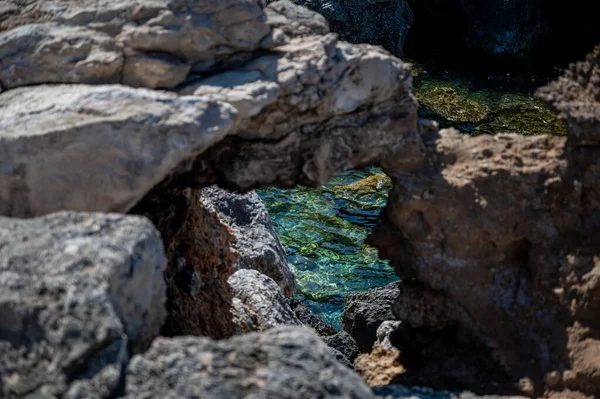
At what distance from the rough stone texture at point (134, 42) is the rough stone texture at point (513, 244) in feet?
3.62

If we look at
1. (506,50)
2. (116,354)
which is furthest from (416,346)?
(506,50)

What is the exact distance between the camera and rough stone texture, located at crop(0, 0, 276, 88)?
450 cm

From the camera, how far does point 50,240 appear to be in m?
3.58

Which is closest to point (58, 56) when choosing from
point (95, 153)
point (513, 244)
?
point (95, 153)

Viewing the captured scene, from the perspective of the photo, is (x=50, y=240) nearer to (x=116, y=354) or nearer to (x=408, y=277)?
(x=116, y=354)

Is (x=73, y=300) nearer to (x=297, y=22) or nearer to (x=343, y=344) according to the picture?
(x=297, y=22)

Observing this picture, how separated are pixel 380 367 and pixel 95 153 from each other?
2228 millimetres

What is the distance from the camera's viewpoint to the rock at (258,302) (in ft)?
20.4

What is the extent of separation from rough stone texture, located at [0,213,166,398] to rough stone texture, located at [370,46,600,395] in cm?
167

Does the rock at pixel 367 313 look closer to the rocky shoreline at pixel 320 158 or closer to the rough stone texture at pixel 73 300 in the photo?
the rocky shoreline at pixel 320 158

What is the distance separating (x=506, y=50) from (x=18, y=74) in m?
12.6

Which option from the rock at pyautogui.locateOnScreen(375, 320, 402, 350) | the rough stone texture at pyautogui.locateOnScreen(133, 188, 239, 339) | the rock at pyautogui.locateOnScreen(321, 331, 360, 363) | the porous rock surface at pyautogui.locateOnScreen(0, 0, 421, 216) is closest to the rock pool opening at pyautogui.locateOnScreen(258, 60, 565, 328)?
the rock at pyautogui.locateOnScreen(321, 331, 360, 363)

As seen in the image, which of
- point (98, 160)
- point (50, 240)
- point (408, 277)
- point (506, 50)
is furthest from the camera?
point (506, 50)

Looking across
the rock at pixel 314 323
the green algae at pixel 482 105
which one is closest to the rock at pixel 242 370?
the rock at pixel 314 323
